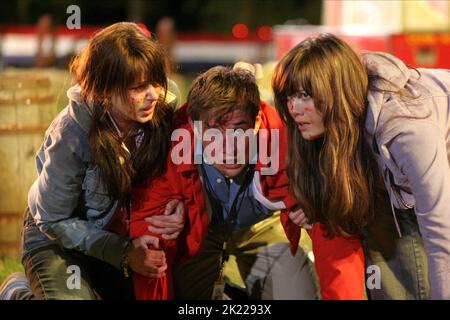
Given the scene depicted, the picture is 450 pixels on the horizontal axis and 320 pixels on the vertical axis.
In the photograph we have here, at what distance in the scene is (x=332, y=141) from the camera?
2961 mm

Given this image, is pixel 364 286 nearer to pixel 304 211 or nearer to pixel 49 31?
pixel 304 211

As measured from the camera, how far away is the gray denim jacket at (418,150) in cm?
287

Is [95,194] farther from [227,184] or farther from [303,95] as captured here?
[303,95]

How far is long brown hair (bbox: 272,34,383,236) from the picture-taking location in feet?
9.64

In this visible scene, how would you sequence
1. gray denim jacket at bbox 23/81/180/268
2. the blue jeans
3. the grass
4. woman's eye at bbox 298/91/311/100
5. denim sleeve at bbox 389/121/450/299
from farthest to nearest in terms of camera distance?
1. the grass
2. the blue jeans
3. gray denim jacket at bbox 23/81/180/268
4. woman's eye at bbox 298/91/311/100
5. denim sleeve at bbox 389/121/450/299

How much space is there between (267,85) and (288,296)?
3.68m

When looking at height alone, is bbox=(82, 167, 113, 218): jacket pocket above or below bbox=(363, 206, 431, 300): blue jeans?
above

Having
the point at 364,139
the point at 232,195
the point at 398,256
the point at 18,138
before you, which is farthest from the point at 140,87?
the point at 18,138

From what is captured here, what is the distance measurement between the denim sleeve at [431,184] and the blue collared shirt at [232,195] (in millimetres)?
607

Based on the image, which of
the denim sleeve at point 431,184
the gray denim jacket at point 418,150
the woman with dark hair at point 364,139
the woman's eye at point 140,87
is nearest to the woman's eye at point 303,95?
the woman with dark hair at point 364,139

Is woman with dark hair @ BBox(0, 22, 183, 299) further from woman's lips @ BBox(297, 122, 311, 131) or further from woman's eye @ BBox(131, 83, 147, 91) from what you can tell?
woman's lips @ BBox(297, 122, 311, 131)

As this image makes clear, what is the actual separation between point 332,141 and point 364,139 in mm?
132

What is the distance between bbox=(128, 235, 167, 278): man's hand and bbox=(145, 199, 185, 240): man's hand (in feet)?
0.12

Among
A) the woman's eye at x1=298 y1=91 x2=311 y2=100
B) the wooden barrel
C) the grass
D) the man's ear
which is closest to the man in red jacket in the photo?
the man's ear
